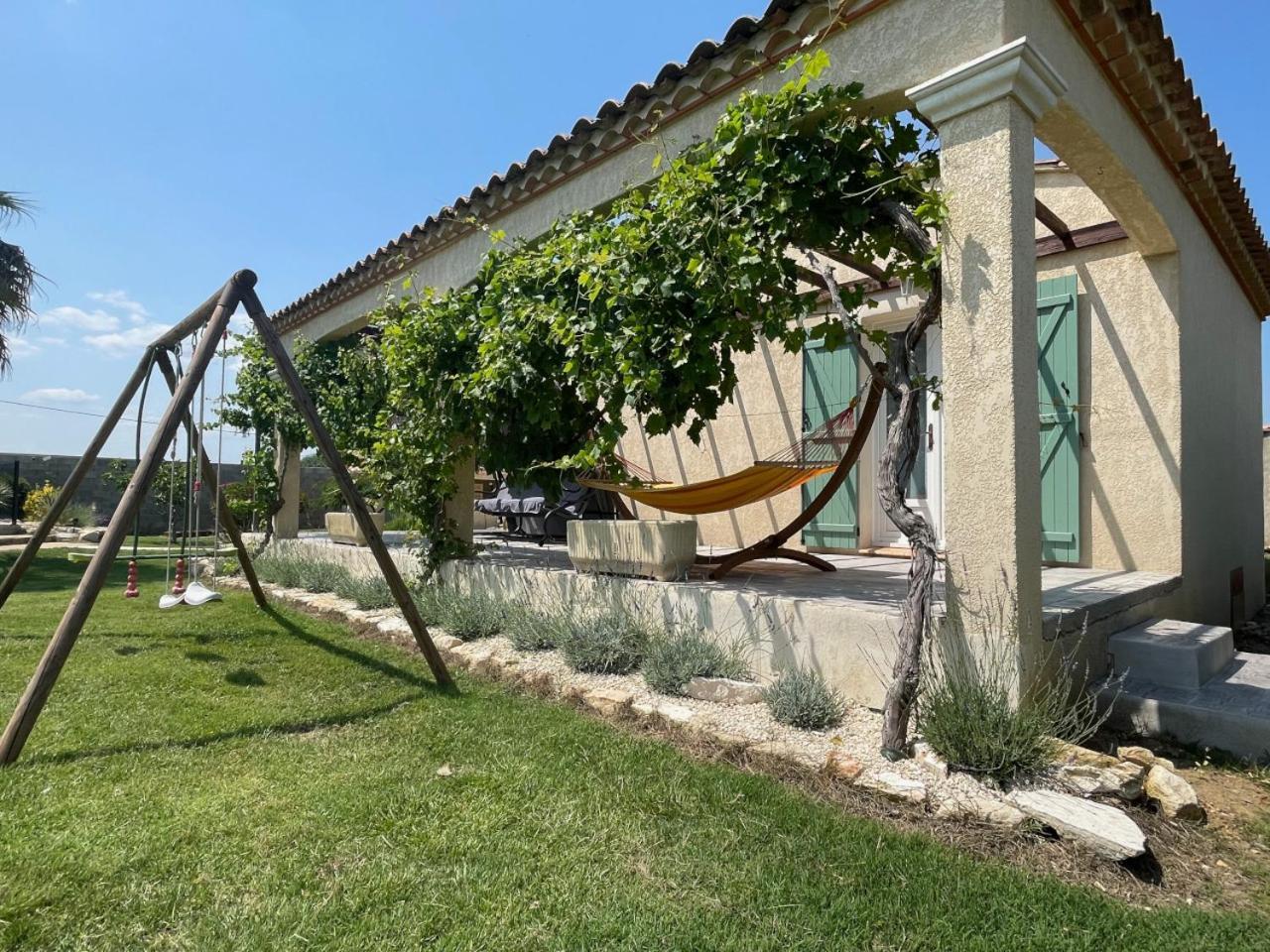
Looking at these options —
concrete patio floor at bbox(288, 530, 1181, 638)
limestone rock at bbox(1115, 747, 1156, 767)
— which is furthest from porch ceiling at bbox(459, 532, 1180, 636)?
limestone rock at bbox(1115, 747, 1156, 767)

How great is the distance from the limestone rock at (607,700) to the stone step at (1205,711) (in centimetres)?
188

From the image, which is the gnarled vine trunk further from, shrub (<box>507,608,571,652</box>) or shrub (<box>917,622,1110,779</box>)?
shrub (<box>507,608,571,652</box>)

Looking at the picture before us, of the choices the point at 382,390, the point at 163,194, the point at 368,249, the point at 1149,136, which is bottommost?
the point at 382,390

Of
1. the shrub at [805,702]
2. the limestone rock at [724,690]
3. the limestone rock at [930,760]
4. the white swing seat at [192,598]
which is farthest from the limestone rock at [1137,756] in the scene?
the white swing seat at [192,598]

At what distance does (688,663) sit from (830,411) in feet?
11.2

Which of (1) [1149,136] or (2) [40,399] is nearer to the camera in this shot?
(1) [1149,136]

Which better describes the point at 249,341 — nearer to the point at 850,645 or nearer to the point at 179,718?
the point at 179,718

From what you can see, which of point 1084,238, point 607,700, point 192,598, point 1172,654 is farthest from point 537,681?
point 1084,238

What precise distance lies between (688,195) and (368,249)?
14.6 ft

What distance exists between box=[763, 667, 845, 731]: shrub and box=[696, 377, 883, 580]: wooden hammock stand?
1408 millimetres

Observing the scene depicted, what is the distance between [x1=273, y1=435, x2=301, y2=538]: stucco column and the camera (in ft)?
26.1

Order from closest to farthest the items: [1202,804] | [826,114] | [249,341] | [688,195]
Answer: [1202,804]
[826,114]
[688,195]
[249,341]

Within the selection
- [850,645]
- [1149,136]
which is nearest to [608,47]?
[1149,136]

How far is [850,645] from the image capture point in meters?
2.99
